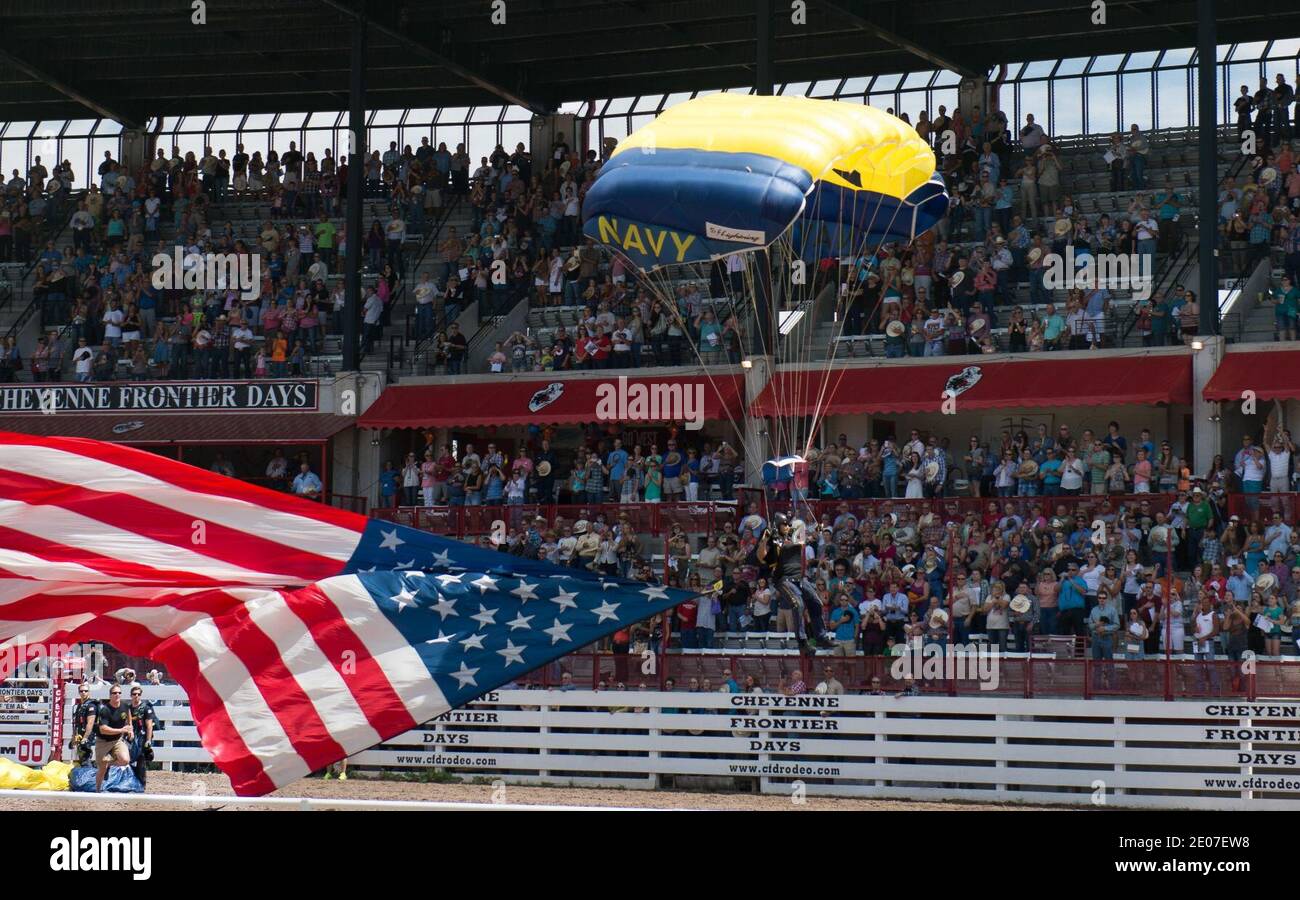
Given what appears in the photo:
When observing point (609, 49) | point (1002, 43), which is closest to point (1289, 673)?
point (1002, 43)

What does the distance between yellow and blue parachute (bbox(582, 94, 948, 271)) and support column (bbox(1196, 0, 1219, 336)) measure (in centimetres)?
837

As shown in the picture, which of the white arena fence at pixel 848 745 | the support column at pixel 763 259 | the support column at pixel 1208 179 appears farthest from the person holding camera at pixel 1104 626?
the support column at pixel 763 259

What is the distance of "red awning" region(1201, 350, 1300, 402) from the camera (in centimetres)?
2620

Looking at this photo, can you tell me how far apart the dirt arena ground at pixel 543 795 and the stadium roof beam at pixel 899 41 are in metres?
16.2

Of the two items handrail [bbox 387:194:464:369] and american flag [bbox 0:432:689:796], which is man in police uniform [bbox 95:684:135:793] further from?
handrail [bbox 387:194:464:369]

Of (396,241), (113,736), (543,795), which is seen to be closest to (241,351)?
(396,241)

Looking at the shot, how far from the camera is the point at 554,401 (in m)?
31.5

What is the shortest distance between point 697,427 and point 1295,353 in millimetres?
10323

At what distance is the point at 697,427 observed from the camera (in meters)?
32.0

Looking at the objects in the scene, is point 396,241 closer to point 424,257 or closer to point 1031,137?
point 424,257

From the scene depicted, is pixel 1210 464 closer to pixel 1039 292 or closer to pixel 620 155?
pixel 1039 292
